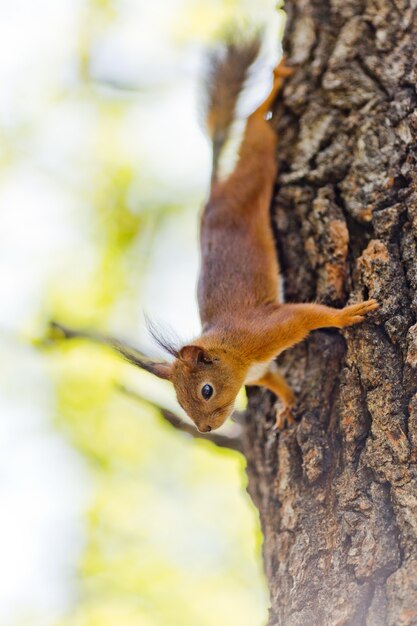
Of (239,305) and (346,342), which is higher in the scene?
(239,305)

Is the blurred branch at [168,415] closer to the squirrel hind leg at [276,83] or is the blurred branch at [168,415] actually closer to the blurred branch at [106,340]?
the blurred branch at [106,340]

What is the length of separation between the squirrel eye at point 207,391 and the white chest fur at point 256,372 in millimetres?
165

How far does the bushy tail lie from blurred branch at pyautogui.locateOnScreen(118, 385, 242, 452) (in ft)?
4.33

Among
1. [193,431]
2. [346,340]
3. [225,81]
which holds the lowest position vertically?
[346,340]

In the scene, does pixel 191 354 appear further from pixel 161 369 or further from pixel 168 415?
pixel 168 415

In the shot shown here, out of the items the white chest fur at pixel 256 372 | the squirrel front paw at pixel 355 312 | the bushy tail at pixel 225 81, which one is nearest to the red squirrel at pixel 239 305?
the white chest fur at pixel 256 372

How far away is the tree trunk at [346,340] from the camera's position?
81.1 inches

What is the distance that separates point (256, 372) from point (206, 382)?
0.76 ft

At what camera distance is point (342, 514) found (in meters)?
2.17

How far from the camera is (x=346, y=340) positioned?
2.51 meters

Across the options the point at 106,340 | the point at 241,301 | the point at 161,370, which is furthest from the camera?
the point at 241,301

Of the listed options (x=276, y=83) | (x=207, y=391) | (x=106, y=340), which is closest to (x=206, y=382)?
(x=207, y=391)

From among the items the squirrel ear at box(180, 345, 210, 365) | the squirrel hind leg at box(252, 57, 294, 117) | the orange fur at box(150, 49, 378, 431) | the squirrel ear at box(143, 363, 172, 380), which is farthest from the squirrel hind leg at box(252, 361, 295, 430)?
the squirrel hind leg at box(252, 57, 294, 117)

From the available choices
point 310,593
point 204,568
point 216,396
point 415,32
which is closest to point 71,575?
point 204,568
